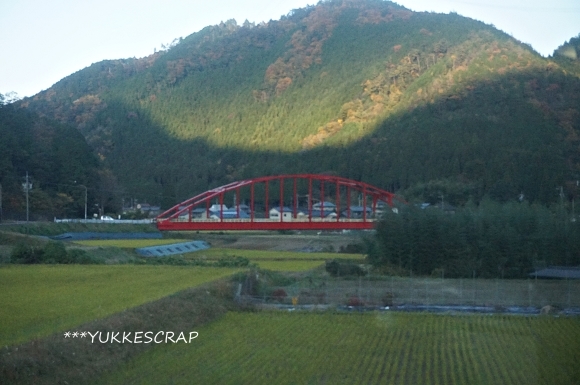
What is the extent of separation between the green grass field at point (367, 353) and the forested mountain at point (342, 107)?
20.4 m

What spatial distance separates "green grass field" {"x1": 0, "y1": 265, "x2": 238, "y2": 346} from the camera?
11.7 metres

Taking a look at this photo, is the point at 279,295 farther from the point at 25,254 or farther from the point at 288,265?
the point at 25,254

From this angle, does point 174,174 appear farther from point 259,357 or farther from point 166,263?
point 259,357

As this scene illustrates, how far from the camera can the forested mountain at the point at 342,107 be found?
36938 mm

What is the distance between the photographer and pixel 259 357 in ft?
36.3

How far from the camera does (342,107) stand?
6166 cm

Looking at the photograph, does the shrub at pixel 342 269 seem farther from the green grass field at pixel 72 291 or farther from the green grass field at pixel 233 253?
the green grass field at pixel 233 253

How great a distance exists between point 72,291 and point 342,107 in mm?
47277

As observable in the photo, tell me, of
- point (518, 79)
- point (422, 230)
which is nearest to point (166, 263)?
point (422, 230)

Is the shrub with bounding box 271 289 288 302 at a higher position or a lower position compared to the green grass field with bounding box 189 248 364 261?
lower

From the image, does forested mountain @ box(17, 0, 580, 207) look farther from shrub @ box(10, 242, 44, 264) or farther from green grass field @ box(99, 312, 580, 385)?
green grass field @ box(99, 312, 580, 385)

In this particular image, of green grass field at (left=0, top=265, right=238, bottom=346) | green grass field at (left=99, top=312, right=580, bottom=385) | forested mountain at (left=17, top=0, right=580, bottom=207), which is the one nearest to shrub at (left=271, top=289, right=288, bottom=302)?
green grass field at (left=0, top=265, right=238, bottom=346)

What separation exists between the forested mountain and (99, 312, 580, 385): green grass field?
2044cm

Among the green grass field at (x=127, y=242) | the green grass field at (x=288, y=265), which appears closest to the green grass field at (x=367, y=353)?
the green grass field at (x=288, y=265)
